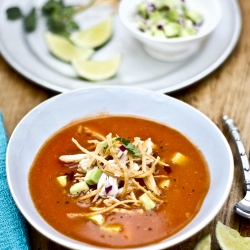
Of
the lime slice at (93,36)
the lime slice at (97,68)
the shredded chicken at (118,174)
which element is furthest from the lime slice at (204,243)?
the lime slice at (93,36)

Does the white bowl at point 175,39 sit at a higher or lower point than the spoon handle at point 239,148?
higher

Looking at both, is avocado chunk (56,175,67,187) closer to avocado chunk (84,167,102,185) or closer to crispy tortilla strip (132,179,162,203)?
avocado chunk (84,167,102,185)

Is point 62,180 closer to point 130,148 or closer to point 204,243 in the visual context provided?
point 130,148

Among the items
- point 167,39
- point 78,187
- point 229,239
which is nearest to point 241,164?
point 229,239

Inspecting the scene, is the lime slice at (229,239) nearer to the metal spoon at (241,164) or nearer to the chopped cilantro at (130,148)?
the metal spoon at (241,164)

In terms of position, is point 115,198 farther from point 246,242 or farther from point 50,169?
point 246,242

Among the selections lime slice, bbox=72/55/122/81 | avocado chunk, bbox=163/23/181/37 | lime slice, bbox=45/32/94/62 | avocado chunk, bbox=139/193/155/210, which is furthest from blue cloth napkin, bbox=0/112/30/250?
avocado chunk, bbox=163/23/181/37
